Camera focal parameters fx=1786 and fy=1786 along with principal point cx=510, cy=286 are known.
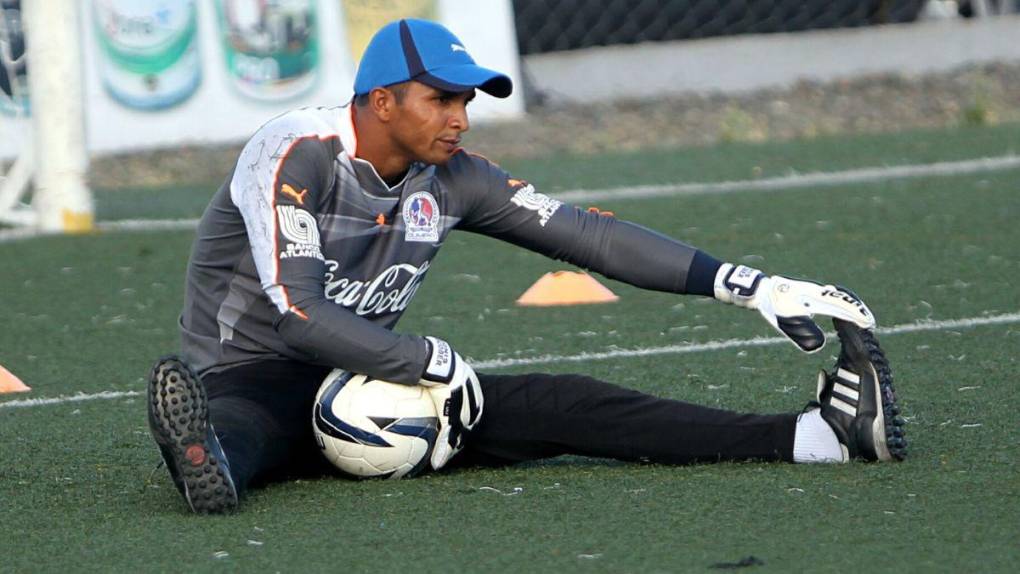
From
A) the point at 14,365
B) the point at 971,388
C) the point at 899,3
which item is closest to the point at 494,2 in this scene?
the point at 899,3

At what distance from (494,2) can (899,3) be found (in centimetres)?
386

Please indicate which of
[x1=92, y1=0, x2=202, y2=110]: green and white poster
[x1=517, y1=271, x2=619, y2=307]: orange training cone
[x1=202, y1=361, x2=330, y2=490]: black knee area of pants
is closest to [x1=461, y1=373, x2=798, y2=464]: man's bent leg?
[x1=202, y1=361, x2=330, y2=490]: black knee area of pants

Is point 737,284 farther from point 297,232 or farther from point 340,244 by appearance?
point 297,232

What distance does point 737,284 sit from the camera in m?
4.41

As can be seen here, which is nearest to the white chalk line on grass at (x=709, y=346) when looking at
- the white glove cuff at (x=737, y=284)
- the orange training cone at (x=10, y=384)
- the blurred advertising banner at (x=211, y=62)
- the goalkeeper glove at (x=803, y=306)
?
the orange training cone at (x=10, y=384)

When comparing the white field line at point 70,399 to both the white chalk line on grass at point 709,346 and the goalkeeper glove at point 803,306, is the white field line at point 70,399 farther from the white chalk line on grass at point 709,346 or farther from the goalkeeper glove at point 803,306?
the goalkeeper glove at point 803,306

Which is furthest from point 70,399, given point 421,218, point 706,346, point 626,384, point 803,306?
point 803,306

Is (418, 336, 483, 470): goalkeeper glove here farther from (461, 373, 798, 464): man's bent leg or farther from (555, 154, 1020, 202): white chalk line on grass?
(555, 154, 1020, 202): white chalk line on grass

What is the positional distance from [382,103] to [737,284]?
981mm

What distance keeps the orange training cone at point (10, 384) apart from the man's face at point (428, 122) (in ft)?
6.51

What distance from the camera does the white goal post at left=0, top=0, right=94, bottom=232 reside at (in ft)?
29.2

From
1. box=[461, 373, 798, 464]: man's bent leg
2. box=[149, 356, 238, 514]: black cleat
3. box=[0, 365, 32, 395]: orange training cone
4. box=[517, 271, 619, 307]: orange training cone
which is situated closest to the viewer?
box=[149, 356, 238, 514]: black cleat

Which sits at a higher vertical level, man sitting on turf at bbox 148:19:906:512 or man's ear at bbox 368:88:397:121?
man's ear at bbox 368:88:397:121

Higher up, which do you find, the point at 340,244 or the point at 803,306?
the point at 340,244
